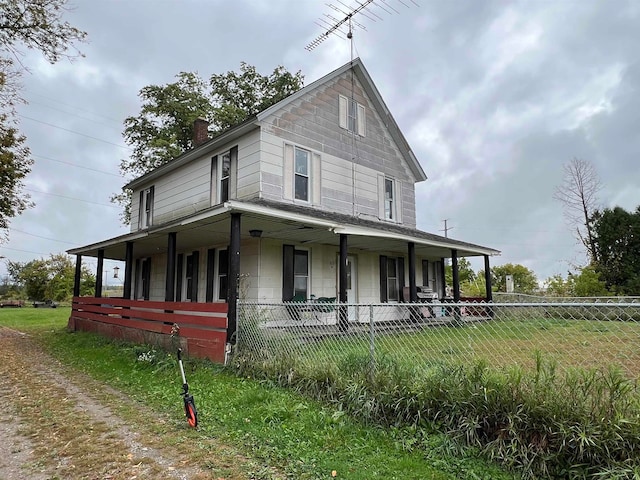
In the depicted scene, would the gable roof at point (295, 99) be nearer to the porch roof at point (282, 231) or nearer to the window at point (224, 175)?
the window at point (224, 175)

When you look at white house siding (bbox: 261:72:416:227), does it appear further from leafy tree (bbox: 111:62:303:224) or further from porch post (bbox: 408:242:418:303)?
leafy tree (bbox: 111:62:303:224)

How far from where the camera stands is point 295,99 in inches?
462

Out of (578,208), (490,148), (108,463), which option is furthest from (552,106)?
(108,463)

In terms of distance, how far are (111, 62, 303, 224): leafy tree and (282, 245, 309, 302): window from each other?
599 inches

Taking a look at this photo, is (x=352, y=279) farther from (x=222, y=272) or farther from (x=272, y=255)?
(x=222, y=272)

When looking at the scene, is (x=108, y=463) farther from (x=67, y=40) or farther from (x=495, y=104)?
(x=495, y=104)

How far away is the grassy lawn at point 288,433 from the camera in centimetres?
334

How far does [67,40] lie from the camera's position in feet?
37.0

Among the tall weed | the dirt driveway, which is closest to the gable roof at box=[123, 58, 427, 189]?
the dirt driveway

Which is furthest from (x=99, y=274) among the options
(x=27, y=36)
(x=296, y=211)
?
(x=296, y=211)

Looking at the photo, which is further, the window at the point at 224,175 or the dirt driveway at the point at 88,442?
the window at the point at 224,175

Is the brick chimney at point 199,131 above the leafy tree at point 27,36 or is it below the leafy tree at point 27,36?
below

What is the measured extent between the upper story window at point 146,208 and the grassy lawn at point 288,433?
31.4ft

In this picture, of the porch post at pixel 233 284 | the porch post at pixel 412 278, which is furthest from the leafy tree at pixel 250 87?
the porch post at pixel 233 284
